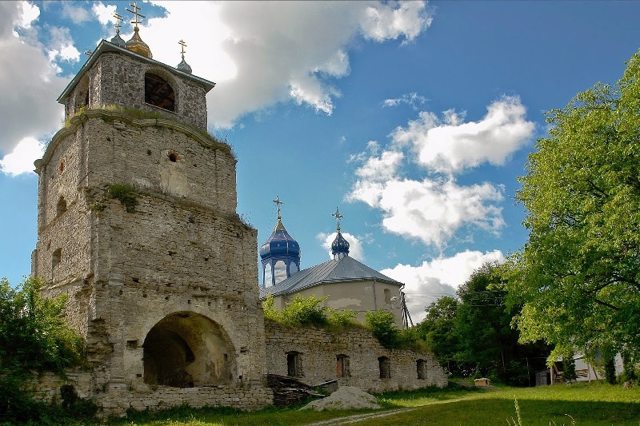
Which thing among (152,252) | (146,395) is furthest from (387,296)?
(146,395)

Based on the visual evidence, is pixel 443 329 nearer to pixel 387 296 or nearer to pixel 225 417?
pixel 387 296

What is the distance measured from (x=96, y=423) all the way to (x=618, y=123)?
1360cm

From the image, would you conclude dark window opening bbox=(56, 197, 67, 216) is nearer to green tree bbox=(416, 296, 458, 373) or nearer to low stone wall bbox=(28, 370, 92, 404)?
low stone wall bbox=(28, 370, 92, 404)

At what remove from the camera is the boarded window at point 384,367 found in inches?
978

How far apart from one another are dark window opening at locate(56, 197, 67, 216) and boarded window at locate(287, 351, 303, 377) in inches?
344

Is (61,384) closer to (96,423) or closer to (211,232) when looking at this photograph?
(96,423)

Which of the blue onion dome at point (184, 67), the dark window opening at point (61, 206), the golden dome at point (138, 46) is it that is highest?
the golden dome at point (138, 46)

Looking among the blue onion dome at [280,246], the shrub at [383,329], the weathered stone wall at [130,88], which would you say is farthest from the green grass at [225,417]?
the blue onion dome at [280,246]

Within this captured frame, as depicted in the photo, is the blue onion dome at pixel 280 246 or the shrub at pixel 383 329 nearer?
the shrub at pixel 383 329

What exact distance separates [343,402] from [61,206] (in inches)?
415

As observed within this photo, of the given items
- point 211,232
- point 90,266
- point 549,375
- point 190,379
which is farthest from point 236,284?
point 549,375

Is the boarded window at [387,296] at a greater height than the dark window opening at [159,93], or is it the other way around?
the dark window opening at [159,93]

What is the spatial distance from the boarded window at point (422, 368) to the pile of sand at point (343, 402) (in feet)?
28.6

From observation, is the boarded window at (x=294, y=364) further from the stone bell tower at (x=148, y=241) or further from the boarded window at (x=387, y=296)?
the boarded window at (x=387, y=296)
